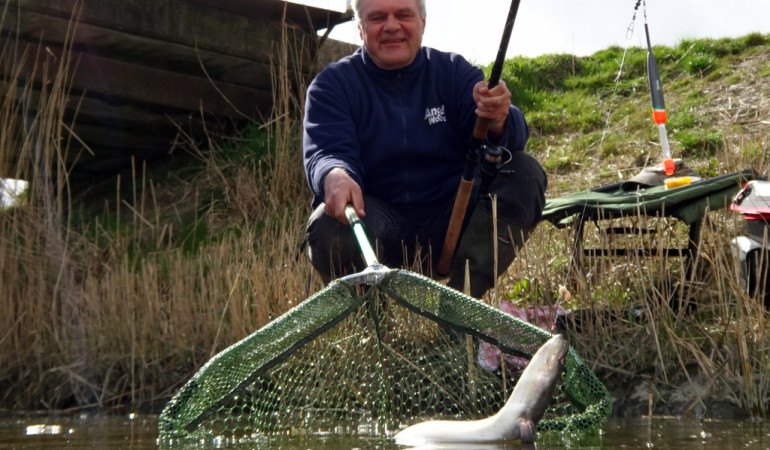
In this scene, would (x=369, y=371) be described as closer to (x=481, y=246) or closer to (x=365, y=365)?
(x=365, y=365)

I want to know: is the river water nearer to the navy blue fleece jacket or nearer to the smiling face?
the navy blue fleece jacket

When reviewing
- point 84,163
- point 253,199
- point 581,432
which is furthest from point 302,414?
point 84,163

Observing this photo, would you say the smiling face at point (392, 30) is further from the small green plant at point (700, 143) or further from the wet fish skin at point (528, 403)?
the small green plant at point (700, 143)

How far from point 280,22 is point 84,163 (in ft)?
8.46

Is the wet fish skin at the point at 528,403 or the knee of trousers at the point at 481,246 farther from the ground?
the knee of trousers at the point at 481,246

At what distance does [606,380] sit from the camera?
13.3ft

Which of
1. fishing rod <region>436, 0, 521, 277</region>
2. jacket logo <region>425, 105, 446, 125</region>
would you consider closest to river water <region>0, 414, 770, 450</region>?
fishing rod <region>436, 0, 521, 277</region>

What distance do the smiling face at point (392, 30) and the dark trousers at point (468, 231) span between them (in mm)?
587

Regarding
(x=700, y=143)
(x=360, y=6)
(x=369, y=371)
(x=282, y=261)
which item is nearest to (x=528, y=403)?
(x=369, y=371)

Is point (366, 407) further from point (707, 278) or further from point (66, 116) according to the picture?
point (66, 116)

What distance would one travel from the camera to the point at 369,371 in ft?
11.1

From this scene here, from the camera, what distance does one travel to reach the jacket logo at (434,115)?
4031 mm

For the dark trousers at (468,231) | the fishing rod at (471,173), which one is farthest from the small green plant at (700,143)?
the fishing rod at (471,173)

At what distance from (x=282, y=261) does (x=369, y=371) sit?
1759 millimetres
